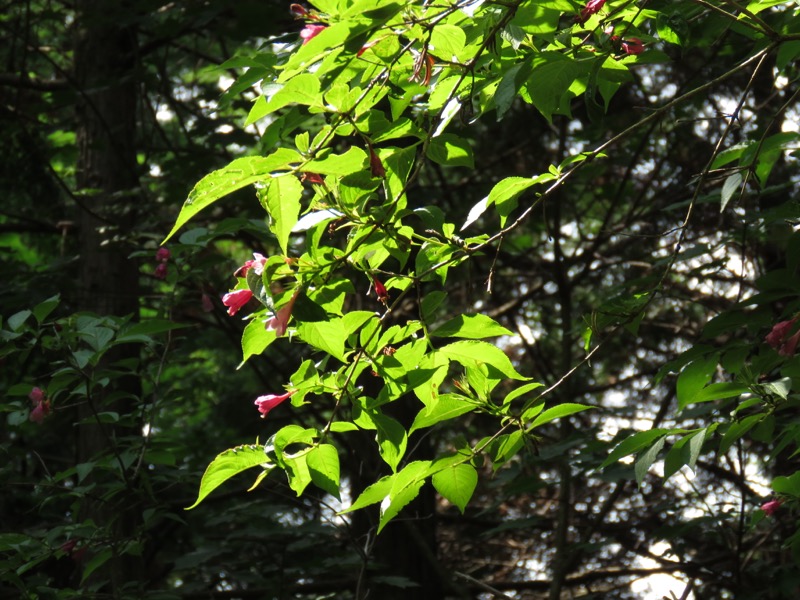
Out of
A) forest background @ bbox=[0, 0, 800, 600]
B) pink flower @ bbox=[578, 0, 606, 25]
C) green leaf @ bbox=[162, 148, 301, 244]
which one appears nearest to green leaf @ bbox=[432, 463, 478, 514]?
forest background @ bbox=[0, 0, 800, 600]

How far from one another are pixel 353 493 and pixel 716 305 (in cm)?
213

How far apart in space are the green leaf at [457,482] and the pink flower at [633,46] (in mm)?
795

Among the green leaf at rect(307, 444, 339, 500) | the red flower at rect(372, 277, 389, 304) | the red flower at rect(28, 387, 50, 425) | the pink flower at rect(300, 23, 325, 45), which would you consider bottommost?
the green leaf at rect(307, 444, 339, 500)

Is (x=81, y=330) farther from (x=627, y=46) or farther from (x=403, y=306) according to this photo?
(x=403, y=306)

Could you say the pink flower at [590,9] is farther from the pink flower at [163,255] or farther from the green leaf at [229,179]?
the pink flower at [163,255]

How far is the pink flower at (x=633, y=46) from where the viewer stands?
1.60 m

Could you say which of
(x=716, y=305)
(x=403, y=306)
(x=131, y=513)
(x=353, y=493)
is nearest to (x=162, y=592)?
(x=131, y=513)

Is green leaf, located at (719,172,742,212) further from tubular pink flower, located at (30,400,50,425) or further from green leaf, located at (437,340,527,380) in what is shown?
tubular pink flower, located at (30,400,50,425)

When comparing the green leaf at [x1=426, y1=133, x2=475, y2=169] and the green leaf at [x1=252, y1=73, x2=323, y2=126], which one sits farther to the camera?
the green leaf at [x1=426, y1=133, x2=475, y2=169]

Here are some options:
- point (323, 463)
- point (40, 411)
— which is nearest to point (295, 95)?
point (323, 463)

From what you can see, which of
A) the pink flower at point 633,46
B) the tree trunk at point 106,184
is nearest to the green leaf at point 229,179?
the pink flower at point 633,46

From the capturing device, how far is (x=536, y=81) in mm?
1377

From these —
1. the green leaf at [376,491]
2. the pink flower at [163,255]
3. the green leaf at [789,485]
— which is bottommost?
the green leaf at [376,491]

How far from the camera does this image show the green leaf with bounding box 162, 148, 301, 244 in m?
1.04
